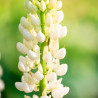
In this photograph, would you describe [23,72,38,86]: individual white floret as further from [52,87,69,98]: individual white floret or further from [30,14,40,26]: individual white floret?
[30,14,40,26]: individual white floret

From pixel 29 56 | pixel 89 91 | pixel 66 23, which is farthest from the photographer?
pixel 66 23

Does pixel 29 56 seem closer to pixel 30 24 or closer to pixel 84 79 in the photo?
pixel 30 24

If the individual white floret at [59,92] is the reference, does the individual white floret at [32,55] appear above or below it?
above

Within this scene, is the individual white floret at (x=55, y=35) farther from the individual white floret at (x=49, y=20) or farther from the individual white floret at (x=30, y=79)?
the individual white floret at (x=30, y=79)

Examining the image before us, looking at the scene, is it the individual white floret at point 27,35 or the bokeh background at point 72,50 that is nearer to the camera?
the individual white floret at point 27,35

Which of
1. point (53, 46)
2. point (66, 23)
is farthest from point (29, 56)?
point (66, 23)

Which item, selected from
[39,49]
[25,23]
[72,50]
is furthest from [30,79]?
[72,50]

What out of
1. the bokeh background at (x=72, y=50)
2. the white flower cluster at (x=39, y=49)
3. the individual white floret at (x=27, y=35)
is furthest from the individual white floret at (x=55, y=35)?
the bokeh background at (x=72, y=50)
